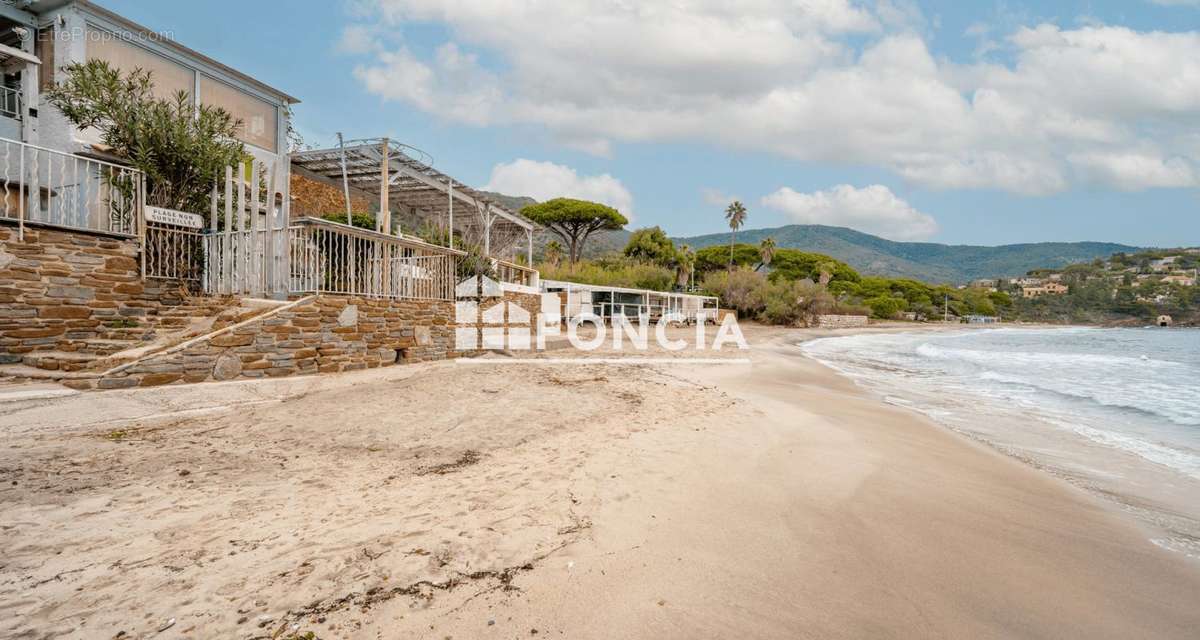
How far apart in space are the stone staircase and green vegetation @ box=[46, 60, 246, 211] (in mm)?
2144

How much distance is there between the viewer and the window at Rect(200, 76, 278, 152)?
43.2ft

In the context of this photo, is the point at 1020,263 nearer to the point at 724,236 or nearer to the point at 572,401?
the point at 724,236

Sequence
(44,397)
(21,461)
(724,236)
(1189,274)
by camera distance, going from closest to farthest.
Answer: (21,461) < (44,397) < (1189,274) < (724,236)

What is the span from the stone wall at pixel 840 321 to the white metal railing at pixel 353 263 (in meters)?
41.6

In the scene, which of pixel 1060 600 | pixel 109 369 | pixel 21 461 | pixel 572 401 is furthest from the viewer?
pixel 572 401

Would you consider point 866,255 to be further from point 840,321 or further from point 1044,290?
point 840,321

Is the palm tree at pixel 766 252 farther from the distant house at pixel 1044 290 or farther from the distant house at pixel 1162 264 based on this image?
the distant house at pixel 1162 264

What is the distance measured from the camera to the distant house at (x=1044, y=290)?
107075 millimetres

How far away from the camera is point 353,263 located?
8.16 metres

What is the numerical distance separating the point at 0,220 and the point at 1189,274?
158602mm

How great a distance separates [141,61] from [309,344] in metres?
9.79

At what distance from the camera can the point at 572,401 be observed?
6.82m

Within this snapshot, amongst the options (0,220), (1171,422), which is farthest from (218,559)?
(1171,422)

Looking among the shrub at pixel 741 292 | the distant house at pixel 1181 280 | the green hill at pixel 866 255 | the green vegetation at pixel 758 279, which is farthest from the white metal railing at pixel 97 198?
the green hill at pixel 866 255
